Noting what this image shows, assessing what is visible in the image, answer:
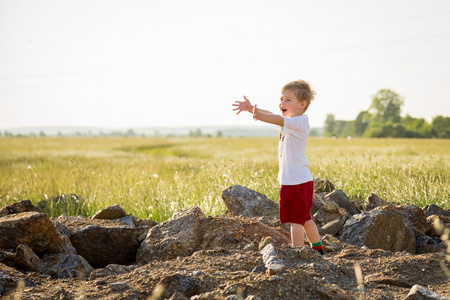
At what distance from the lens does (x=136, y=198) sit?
642 cm

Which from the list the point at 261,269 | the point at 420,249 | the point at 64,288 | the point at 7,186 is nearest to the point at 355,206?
the point at 420,249

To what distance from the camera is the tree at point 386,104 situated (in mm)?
78500

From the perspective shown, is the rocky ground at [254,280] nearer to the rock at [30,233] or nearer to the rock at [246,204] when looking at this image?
the rock at [30,233]

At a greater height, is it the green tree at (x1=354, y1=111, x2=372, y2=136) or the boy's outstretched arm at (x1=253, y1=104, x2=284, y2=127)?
the green tree at (x1=354, y1=111, x2=372, y2=136)

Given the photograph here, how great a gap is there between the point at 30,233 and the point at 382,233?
329 cm

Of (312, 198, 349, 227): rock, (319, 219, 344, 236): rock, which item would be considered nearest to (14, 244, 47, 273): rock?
(319, 219, 344, 236): rock

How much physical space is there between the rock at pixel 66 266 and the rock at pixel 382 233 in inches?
96.3

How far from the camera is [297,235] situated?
3.66 metres

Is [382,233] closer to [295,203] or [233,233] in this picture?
[295,203]

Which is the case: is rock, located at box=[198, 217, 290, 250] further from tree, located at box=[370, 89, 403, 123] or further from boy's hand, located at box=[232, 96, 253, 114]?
tree, located at box=[370, 89, 403, 123]

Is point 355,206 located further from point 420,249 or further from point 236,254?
point 236,254

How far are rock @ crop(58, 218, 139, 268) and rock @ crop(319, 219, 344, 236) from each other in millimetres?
1981

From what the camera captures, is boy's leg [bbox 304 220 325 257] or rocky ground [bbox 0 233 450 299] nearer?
rocky ground [bbox 0 233 450 299]

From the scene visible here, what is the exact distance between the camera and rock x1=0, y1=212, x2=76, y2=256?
3.65 metres
